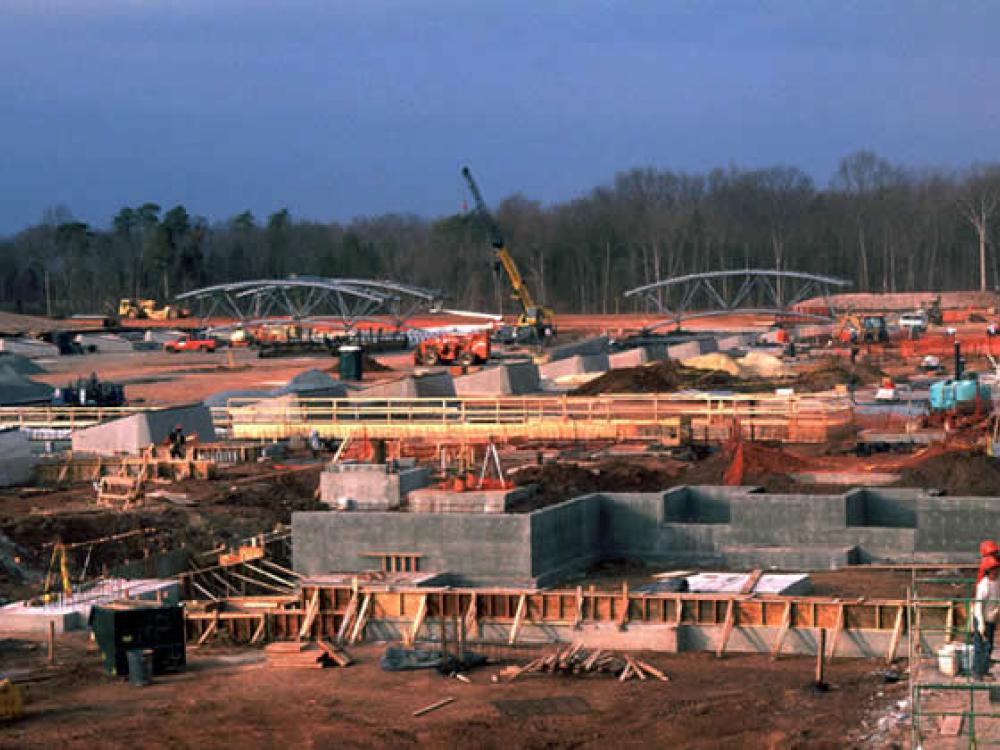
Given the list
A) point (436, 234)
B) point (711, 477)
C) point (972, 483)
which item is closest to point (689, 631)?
point (972, 483)

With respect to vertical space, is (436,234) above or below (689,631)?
above

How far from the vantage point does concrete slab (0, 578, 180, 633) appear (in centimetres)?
2175

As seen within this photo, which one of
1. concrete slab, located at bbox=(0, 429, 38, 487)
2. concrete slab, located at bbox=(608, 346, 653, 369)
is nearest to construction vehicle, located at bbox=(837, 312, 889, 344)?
concrete slab, located at bbox=(608, 346, 653, 369)

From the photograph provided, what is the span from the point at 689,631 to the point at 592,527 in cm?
505

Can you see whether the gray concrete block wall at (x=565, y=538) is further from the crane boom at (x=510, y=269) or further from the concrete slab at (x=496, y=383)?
the crane boom at (x=510, y=269)

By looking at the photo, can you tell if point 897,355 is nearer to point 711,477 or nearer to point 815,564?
point 711,477

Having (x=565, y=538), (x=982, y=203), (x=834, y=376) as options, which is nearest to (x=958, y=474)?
(x=565, y=538)

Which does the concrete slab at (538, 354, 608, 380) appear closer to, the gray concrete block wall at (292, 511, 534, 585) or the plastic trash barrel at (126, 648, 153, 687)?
the gray concrete block wall at (292, 511, 534, 585)

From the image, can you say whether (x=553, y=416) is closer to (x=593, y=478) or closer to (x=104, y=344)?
(x=593, y=478)

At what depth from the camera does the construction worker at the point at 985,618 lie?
14688 millimetres

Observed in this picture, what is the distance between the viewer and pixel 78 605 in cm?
2236

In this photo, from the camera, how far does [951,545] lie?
76.9ft

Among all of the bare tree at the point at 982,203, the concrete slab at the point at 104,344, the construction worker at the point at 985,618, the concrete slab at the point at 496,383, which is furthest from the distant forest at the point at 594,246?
the construction worker at the point at 985,618

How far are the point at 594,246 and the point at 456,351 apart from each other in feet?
259
